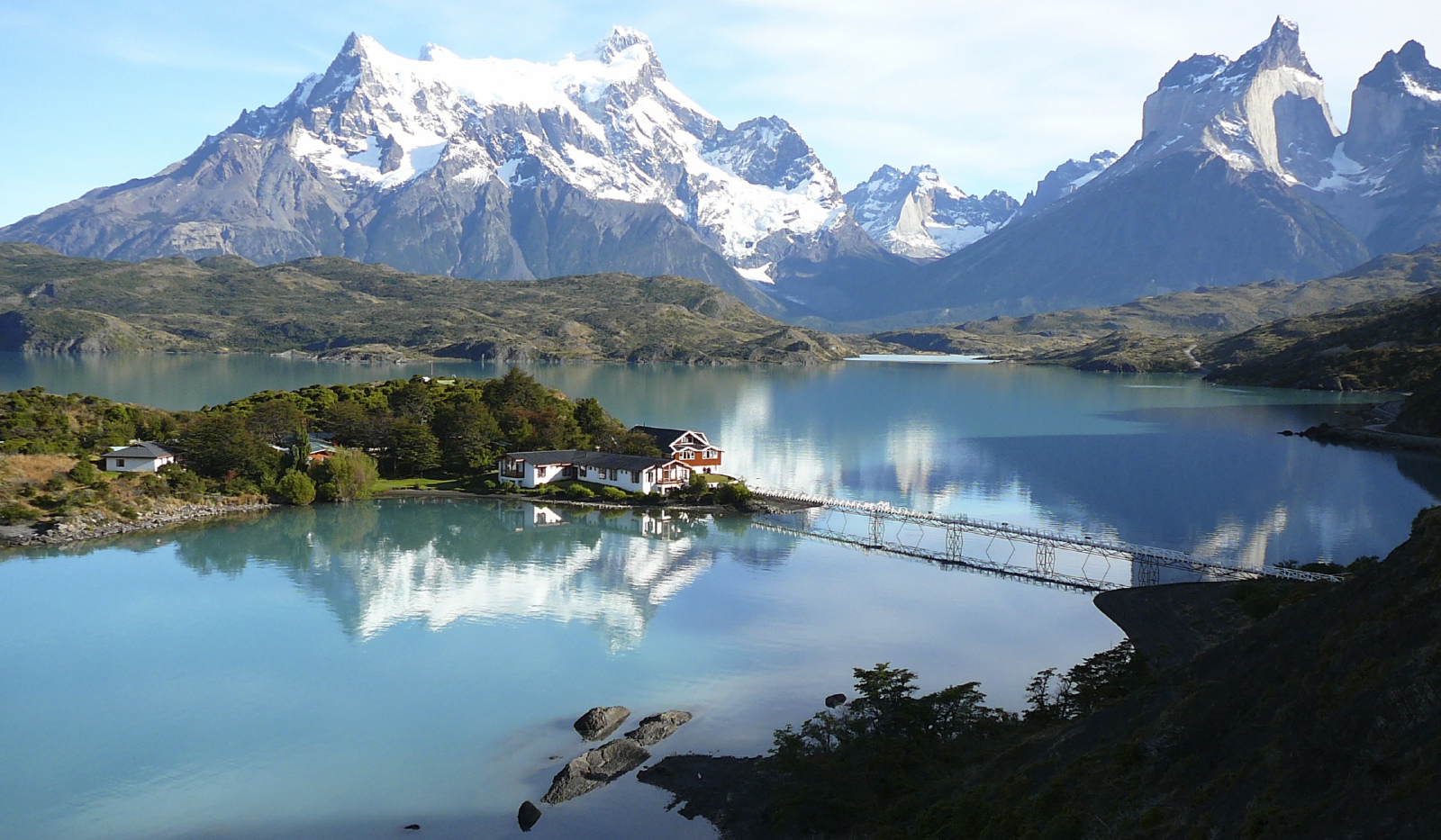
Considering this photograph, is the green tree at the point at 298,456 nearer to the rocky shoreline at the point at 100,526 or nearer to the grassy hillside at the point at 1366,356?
the rocky shoreline at the point at 100,526

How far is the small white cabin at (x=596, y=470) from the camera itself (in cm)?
6781

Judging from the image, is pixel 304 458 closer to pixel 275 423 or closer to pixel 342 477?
pixel 342 477

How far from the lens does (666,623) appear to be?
42.1 metres

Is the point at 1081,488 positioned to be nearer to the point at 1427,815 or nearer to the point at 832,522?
the point at 832,522

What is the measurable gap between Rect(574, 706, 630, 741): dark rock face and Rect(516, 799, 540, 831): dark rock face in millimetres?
4837

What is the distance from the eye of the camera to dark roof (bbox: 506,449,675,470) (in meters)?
68.4

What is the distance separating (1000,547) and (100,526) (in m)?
52.3

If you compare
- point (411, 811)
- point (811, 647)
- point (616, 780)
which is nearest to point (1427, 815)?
point (616, 780)

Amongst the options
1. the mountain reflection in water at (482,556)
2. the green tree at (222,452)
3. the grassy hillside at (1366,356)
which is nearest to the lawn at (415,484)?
the mountain reflection in water at (482,556)

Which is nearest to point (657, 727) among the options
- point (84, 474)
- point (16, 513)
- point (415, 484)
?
point (415, 484)

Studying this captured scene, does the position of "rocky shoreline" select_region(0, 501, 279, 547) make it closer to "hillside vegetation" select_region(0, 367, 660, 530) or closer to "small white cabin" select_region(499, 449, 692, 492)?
"hillside vegetation" select_region(0, 367, 660, 530)

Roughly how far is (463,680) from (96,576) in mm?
25361

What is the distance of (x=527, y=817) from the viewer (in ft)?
82.4

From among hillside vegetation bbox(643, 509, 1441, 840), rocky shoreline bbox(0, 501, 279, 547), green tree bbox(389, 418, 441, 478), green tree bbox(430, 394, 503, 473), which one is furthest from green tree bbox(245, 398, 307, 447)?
hillside vegetation bbox(643, 509, 1441, 840)
